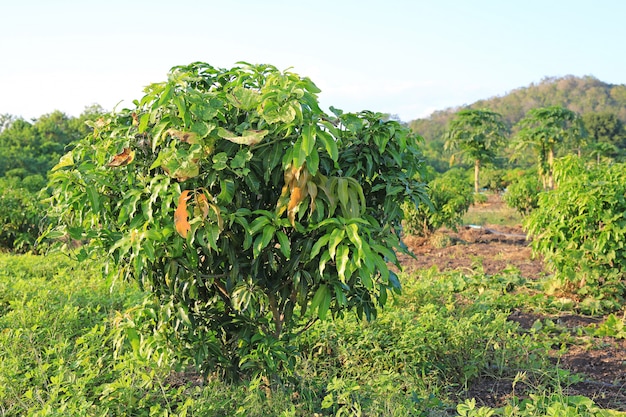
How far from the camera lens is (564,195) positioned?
5484 millimetres

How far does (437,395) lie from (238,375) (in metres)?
1.13

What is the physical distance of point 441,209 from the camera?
9266 millimetres

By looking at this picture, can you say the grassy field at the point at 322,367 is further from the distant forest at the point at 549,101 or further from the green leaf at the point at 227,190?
the distant forest at the point at 549,101

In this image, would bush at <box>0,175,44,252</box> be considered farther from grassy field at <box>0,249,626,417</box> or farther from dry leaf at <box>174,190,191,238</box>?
dry leaf at <box>174,190,191,238</box>

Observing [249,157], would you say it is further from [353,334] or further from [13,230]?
[13,230]

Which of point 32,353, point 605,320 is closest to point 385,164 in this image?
point 32,353

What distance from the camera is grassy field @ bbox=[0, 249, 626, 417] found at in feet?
9.39

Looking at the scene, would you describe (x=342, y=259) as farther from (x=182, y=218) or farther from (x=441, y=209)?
(x=441, y=209)

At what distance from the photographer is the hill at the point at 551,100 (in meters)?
55.4

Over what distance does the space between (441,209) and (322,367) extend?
20.0 feet

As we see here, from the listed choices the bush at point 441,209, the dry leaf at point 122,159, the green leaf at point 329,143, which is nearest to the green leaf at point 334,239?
the green leaf at point 329,143

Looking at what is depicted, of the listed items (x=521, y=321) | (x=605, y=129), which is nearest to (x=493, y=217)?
(x=521, y=321)

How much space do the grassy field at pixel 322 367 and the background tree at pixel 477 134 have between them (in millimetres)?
18356

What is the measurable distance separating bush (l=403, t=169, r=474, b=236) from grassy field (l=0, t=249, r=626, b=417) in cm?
397
